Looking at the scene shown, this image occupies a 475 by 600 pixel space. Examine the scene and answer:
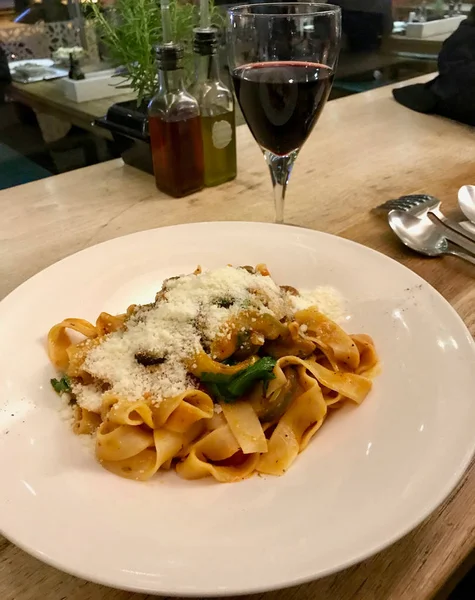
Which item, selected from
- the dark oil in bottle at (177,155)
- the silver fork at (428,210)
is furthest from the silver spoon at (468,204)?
the dark oil in bottle at (177,155)

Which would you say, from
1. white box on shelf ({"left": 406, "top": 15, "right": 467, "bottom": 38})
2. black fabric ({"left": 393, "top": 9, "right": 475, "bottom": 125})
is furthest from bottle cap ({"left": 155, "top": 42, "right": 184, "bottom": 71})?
white box on shelf ({"left": 406, "top": 15, "right": 467, "bottom": 38})

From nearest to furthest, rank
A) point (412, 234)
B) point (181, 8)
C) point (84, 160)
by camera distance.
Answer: point (412, 234)
point (181, 8)
point (84, 160)

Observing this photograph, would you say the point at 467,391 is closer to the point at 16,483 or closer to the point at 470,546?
the point at 470,546

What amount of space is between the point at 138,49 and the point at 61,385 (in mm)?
1150

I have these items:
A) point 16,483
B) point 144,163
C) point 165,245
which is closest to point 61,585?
point 16,483

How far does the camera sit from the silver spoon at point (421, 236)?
1279mm

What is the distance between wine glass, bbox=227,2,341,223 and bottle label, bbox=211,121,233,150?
1.29ft

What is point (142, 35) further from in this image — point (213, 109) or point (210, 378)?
point (210, 378)

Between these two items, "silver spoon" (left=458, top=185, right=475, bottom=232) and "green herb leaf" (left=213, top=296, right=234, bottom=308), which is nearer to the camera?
"green herb leaf" (left=213, top=296, right=234, bottom=308)

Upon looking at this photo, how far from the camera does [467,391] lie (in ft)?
2.43

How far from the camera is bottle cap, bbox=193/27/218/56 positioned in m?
1.47

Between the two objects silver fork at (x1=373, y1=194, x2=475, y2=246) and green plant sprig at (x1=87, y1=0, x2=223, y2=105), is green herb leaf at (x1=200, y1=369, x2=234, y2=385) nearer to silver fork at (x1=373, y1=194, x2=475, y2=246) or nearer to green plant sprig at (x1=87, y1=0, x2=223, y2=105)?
silver fork at (x1=373, y1=194, x2=475, y2=246)

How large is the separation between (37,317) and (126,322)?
0.52 ft

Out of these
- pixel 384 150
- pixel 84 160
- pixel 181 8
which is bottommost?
pixel 84 160
